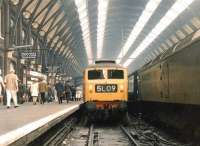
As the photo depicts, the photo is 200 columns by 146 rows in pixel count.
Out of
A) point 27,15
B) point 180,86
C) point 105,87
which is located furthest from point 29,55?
point 180,86

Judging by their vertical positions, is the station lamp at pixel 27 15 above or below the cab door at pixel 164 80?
above

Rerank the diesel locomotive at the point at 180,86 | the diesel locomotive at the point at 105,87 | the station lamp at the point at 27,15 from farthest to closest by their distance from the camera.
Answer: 1. the station lamp at the point at 27,15
2. the diesel locomotive at the point at 105,87
3. the diesel locomotive at the point at 180,86

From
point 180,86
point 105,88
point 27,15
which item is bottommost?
point 180,86

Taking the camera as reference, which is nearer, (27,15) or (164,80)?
(164,80)

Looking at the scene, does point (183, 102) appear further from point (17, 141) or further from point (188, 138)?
point (17, 141)

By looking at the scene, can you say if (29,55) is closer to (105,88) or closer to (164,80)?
(105,88)

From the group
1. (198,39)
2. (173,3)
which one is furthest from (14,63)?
(198,39)

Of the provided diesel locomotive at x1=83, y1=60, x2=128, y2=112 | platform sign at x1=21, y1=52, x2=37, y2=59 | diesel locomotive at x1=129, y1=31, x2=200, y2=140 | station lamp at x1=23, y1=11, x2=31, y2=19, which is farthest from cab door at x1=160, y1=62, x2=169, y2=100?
station lamp at x1=23, y1=11, x2=31, y2=19

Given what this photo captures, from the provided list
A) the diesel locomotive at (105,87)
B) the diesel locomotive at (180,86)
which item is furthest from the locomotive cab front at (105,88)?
the diesel locomotive at (180,86)

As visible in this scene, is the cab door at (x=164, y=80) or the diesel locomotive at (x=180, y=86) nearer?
the diesel locomotive at (x=180, y=86)

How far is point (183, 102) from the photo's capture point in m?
15.0

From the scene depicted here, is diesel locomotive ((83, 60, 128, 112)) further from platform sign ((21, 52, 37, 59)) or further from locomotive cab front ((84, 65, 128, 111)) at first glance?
platform sign ((21, 52, 37, 59))

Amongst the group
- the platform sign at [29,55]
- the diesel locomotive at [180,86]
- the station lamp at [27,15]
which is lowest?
the diesel locomotive at [180,86]

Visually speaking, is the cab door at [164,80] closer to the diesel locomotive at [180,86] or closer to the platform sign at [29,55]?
the diesel locomotive at [180,86]
